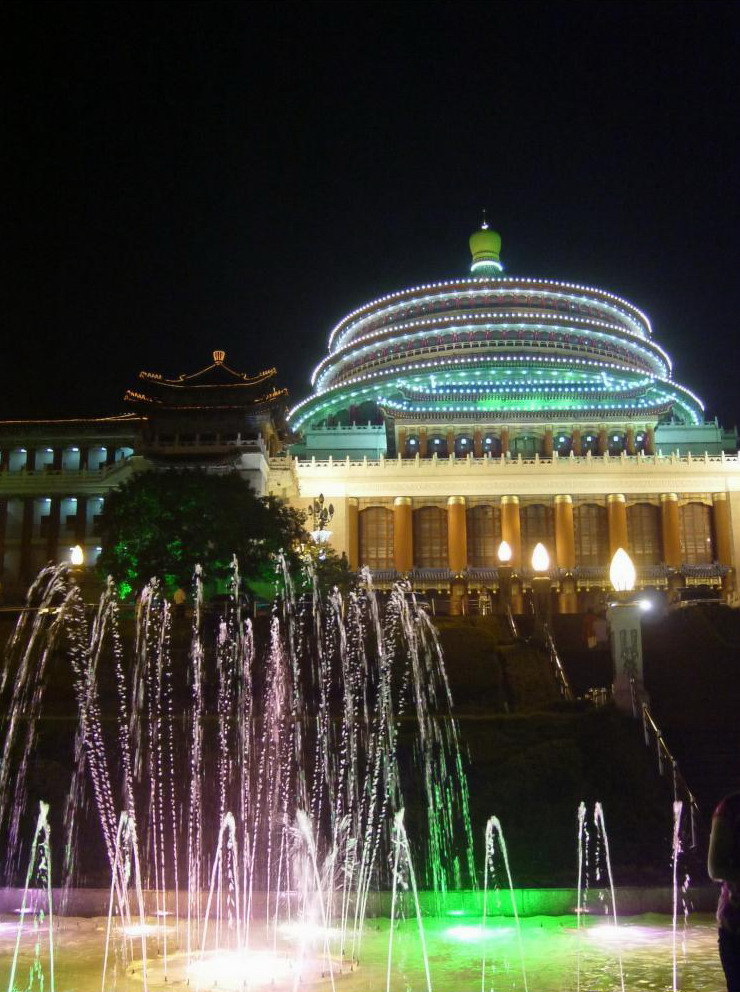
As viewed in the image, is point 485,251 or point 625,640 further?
point 485,251

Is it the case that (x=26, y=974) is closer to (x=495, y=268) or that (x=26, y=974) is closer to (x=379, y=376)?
(x=379, y=376)

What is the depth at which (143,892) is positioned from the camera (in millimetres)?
15797

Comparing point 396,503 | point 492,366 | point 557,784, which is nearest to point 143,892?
point 557,784

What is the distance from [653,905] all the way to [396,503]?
124 feet

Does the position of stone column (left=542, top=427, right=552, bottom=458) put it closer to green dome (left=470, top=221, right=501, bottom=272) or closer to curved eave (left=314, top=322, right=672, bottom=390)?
curved eave (left=314, top=322, right=672, bottom=390)

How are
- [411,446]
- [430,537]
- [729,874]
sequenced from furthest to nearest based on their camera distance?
[411,446], [430,537], [729,874]

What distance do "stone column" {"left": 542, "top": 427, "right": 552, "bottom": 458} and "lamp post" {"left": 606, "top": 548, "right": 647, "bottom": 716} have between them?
106ft

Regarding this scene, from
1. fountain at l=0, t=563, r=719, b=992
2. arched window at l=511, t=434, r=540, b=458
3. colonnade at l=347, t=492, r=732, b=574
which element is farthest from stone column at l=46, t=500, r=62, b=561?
arched window at l=511, t=434, r=540, b=458

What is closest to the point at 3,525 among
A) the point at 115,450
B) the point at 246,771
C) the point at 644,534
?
the point at 115,450

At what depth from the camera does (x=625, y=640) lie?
22.8 meters

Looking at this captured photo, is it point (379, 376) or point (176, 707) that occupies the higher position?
point (379, 376)

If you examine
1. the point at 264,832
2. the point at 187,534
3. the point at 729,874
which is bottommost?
the point at 264,832

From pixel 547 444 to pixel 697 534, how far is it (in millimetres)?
9592

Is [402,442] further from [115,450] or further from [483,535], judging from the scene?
[115,450]
